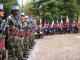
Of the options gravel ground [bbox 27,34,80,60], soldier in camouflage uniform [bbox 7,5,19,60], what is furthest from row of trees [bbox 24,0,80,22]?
soldier in camouflage uniform [bbox 7,5,19,60]

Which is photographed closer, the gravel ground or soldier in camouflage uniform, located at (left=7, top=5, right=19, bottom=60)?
soldier in camouflage uniform, located at (left=7, top=5, right=19, bottom=60)

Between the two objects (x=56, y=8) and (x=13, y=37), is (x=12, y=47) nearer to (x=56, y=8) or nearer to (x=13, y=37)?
(x=13, y=37)

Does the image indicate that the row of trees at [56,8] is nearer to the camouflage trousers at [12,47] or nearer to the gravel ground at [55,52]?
the gravel ground at [55,52]

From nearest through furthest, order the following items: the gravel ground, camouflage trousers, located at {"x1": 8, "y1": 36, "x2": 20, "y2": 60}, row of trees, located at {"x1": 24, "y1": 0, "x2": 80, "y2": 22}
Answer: camouflage trousers, located at {"x1": 8, "y1": 36, "x2": 20, "y2": 60} → the gravel ground → row of trees, located at {"x1": 24, "y1": 0, "x2": 80, "y2": 22}

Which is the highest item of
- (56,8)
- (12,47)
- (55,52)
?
(56,8)

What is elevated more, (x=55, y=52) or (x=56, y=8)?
(x=56, y=8)

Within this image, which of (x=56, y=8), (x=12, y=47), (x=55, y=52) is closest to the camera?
(x=12, y=47)

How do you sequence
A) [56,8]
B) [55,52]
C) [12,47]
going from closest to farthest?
[12,47]
[55,52]
[56,8]

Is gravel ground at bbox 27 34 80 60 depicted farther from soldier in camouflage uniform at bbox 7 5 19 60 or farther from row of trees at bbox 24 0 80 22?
row of trees at bbox 24 0 80 22

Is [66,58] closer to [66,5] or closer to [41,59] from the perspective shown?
[41,59]

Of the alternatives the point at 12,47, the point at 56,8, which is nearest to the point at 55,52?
the point at 12,47

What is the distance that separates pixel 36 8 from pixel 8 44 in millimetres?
30622

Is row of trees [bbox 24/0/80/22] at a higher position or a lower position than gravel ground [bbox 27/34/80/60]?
higher

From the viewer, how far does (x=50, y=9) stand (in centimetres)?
3728
